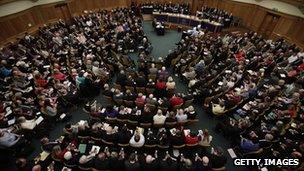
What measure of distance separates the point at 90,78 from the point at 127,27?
8.11 metres

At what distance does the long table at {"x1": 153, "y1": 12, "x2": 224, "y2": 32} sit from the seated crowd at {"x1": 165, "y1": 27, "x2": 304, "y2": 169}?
2771 millimetres

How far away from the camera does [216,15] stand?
2050 cm

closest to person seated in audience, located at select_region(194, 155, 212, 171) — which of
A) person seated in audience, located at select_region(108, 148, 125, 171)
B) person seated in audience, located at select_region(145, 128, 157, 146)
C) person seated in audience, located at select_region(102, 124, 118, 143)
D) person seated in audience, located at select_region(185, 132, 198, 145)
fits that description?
person seated in audience, located at select_region(185, 132, 198, 145)

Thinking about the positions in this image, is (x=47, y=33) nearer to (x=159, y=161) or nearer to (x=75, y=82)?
(x=75, y=82)

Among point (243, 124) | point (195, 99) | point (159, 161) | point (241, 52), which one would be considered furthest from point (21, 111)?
point (241, 52)

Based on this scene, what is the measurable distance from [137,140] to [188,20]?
588 inches

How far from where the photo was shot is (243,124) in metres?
9.52

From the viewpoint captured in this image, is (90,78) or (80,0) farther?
(80,0)

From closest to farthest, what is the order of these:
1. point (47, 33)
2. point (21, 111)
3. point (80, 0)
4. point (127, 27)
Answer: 1. point (21, 111)
2. point (47, 33)
3. point (127, 27)
4. point (80, 0)

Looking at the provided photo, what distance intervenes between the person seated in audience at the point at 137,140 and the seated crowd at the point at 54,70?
388 cm

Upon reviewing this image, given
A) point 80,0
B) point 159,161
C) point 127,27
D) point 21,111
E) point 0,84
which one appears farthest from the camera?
point 80,0

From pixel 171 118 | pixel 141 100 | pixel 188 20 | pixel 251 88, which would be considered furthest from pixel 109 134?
pixel 188 20

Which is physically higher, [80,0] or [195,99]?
[80,0]

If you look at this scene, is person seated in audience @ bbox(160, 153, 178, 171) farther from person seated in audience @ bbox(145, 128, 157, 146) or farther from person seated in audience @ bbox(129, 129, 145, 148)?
person seated in audience @ bbox(129, 129, 145, 148)
